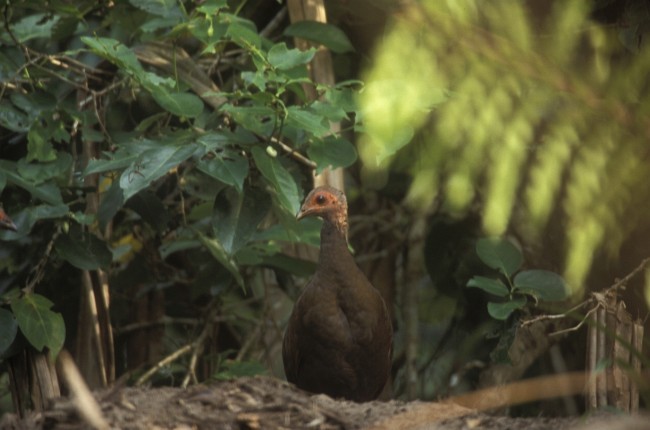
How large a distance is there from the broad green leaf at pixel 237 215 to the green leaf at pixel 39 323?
2.10 ft

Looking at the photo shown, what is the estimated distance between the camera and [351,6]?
4.23m

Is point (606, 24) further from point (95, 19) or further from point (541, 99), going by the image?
point (95, 19)

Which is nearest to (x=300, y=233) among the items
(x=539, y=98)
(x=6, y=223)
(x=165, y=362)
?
(x=6, y=223)

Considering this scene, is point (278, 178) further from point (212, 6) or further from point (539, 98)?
point (539, 98)

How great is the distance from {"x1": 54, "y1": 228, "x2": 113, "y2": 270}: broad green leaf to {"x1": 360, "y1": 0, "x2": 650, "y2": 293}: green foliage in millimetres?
2036

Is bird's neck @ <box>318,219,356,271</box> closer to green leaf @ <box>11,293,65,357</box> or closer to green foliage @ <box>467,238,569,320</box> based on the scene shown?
green foliage @ <box>467,238,569,320</box>

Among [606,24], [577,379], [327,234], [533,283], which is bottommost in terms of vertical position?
[577,379]

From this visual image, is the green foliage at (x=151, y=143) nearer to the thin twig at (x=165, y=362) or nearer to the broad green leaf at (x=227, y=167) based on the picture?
the broad green leaf at (x=227, y=167)

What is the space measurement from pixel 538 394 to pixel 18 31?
267cm

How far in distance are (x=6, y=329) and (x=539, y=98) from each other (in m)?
2.30

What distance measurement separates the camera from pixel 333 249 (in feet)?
13.3

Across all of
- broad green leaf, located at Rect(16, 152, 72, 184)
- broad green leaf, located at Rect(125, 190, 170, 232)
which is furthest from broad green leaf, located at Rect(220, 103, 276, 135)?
broad green leaf, located at Rect(16, 152, 72, 184)

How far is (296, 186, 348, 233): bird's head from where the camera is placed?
4016 millimetres

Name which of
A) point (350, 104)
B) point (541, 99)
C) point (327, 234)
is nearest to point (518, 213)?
point (327, 234)
